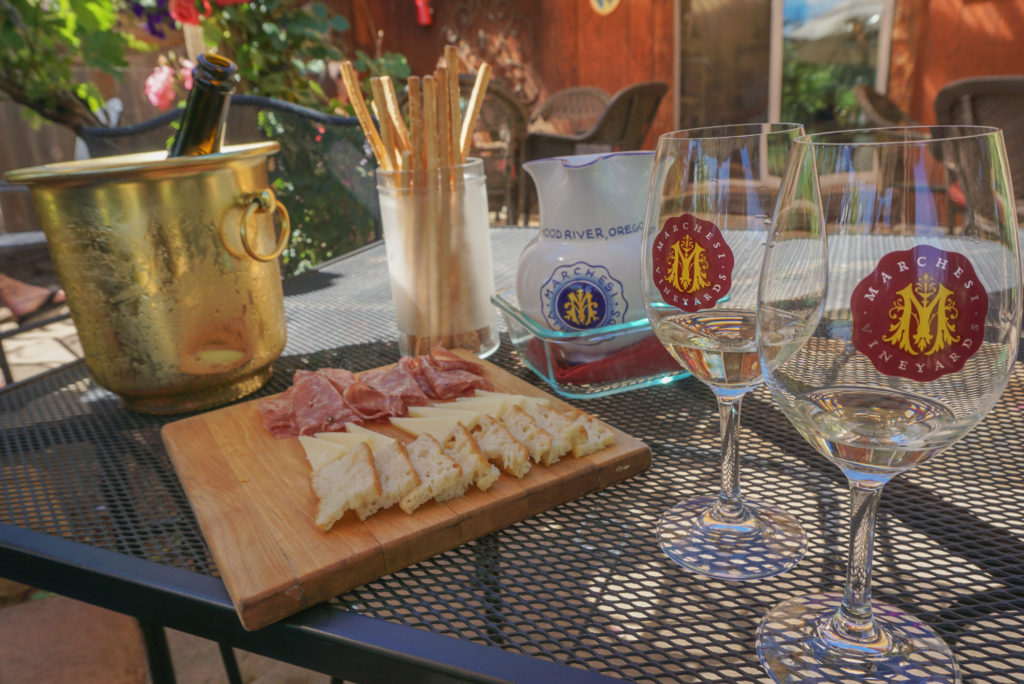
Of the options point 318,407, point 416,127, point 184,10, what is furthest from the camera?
point 184,10

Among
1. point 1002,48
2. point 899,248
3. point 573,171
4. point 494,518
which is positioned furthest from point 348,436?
point 1002,48

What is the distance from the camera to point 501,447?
0.66 m

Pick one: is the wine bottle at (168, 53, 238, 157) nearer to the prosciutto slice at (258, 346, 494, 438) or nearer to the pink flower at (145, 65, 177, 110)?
the prosciutto slice at (258, 346, 494, 438)

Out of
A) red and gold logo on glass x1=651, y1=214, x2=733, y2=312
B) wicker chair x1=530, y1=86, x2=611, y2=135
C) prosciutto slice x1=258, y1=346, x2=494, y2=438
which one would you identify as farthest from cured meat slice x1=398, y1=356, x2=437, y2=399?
wicker chair x1=530, y1=86, x2=611, y2=135

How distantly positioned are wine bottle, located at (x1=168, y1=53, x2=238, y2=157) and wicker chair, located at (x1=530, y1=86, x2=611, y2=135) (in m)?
4.46

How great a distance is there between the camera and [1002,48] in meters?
4.45

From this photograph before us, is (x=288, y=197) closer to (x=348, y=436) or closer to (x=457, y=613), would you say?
(x=348, y=436)

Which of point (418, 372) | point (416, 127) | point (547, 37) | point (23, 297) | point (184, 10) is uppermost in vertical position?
point (547, 37)

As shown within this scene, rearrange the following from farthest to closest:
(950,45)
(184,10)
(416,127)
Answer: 1. (950,45)
2. (184,10)
3. (416,127)

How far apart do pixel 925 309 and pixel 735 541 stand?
9.9 inches

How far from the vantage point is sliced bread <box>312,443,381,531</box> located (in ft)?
1.90

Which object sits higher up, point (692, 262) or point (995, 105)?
point (995, 105)

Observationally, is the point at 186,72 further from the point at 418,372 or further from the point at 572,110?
the point at 572,110

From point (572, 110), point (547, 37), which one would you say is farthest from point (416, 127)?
point (547, 37)
